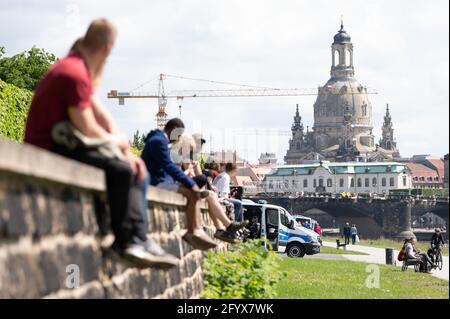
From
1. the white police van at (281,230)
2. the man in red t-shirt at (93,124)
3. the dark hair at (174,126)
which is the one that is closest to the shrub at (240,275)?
the dark hair at (174,126)

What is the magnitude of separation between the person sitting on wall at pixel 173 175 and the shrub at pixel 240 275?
0.83 m

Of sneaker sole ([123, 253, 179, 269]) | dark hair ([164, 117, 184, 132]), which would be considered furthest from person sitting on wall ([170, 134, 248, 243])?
sneaker sole ([123, 253, 179, 269])

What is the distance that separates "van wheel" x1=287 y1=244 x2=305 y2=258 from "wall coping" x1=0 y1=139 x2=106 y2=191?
29.2m

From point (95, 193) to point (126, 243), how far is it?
1.31ft

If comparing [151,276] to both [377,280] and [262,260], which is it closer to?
[262,260]

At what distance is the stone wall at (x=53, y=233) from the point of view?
4449 millimetres

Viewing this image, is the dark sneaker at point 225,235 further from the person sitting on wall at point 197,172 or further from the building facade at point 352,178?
the building facade at point 352,178

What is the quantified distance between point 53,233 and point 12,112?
2657 centimetres

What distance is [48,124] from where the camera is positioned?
19.3 ft

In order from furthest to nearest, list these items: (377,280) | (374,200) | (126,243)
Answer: (374,200)
(377,280)
(126,243)

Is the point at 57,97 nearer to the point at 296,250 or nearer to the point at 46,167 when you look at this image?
the point at 46,167

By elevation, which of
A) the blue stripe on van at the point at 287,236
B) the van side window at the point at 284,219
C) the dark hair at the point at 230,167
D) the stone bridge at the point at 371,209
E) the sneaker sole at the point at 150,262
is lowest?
the stone bridge at the point at 371,209

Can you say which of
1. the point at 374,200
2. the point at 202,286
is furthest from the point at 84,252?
the point at 374,200
